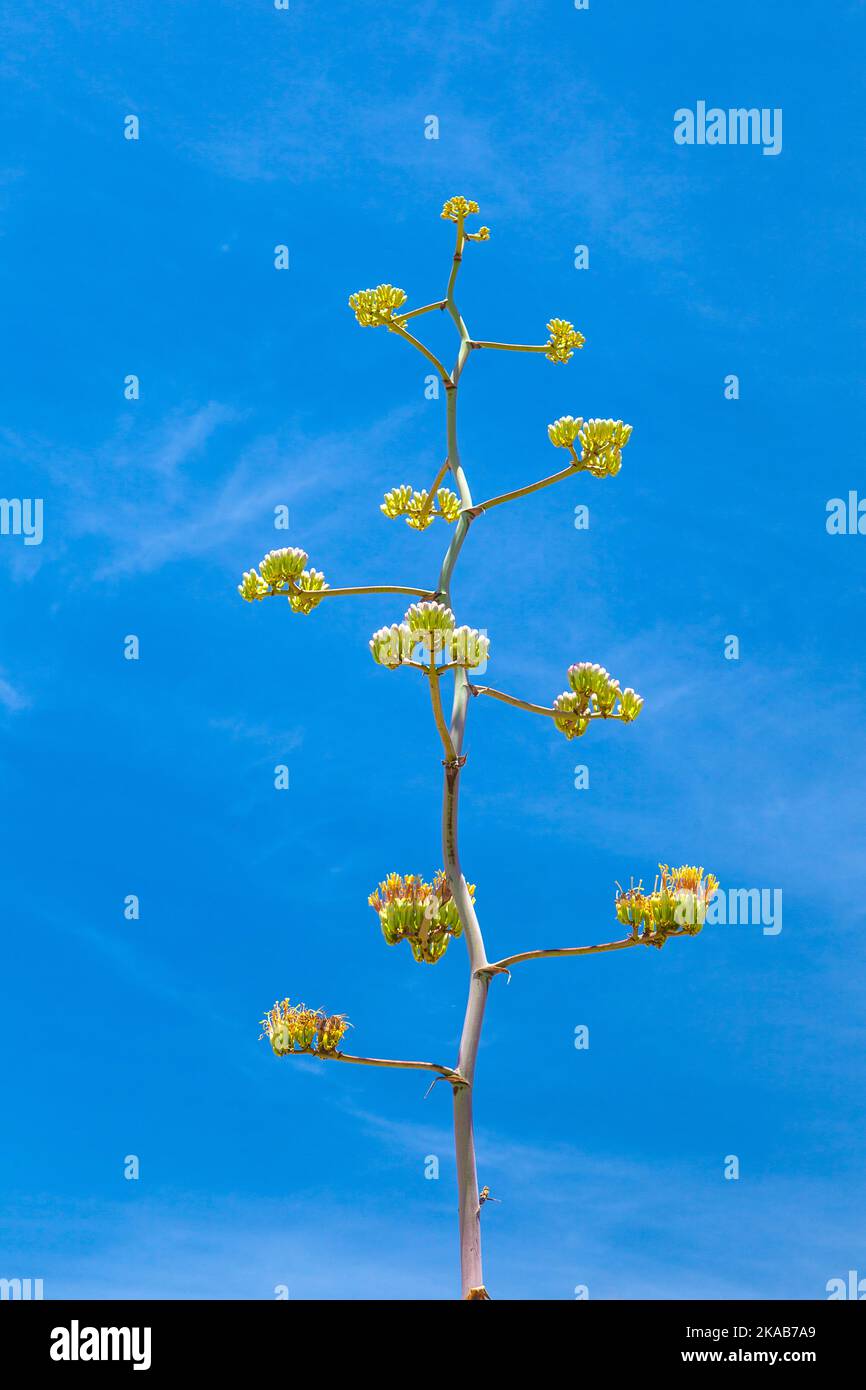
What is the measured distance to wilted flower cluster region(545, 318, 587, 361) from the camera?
25.3 ft

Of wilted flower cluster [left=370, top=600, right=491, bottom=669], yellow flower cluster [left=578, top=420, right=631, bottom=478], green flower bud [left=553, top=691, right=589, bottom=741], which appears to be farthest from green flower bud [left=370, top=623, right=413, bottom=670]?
yellow flower cluster [left=578, top=420, right=631, bottom=478]

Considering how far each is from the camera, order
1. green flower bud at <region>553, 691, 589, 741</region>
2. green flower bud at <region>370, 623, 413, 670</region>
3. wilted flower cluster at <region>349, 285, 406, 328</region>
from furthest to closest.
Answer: wilted flower cluster at <region>349, 285, 406, 328</region> < green flower bud at <region>553, 691, 589, 741</region> < green flower bud at <region>370, 623, 413, 670</region>

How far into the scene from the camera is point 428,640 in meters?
6.19

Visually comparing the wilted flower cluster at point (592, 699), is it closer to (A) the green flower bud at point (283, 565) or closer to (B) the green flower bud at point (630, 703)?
(B) the green flower bud at point (630, 703)

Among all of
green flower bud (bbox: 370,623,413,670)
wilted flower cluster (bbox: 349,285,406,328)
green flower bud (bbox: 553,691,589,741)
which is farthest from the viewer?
wilted flower cluster (bbox: 349,285,406,328)

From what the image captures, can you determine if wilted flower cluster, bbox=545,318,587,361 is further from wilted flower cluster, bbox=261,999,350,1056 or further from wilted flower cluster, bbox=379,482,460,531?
wilted flower cluster, bbox=261,999,350,1056

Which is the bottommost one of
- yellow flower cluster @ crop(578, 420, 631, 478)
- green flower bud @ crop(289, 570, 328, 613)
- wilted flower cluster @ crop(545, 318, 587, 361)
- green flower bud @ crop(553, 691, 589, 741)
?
green flower bud @ crop(553, 691, 589, 741)

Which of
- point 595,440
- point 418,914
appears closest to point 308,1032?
point 418,914

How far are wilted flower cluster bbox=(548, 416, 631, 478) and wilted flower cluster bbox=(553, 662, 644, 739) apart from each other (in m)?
1.11
